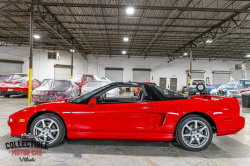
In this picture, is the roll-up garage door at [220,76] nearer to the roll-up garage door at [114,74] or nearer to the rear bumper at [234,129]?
the roll-up garage door at [114,74]

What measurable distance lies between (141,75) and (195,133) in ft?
69.5

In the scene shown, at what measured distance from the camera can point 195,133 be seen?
97.0 inches

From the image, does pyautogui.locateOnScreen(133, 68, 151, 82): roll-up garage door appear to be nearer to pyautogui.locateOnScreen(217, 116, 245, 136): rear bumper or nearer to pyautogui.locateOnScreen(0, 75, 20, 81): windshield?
pyautogui.locateOnScreen(0, 75, 20, 81): windshield

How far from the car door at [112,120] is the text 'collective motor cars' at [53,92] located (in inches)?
193

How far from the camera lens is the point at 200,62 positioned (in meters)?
24.2

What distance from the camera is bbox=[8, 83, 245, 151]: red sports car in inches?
95.0

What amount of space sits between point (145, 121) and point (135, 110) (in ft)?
0.80

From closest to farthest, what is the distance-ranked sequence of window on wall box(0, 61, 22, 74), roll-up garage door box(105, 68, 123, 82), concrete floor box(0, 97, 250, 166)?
concrete floor box(0, 97, 250, 166) < window on wall box(0, 61, 22, 74) < roll-up garage door box(105, 68, 123, 82)

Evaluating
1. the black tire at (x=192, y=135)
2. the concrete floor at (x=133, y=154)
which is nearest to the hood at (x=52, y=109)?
the concrete floor at (x=133, y=154)

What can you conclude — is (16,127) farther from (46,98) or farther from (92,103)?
(46,98)

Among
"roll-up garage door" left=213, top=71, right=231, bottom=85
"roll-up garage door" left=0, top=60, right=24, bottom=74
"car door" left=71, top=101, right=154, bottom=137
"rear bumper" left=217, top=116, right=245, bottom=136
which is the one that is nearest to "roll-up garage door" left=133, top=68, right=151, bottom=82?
"roll-up garage door" left=213, top=71, right=231, bottom=85

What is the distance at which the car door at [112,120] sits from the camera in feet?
7.90

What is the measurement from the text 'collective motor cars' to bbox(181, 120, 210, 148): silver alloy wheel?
5.88 m

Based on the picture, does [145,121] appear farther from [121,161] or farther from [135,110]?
[121,161]
